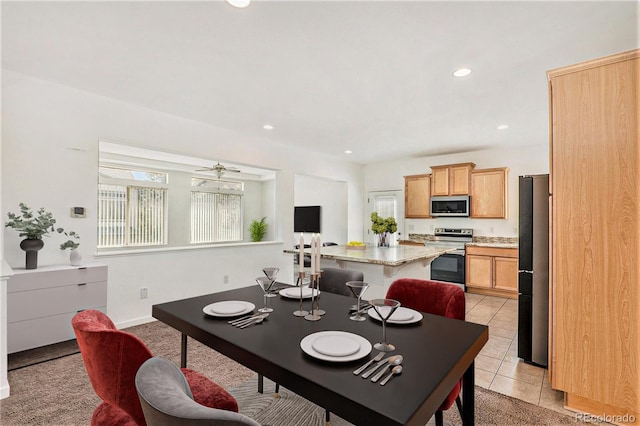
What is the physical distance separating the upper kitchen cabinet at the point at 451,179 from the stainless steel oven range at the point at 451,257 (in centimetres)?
72

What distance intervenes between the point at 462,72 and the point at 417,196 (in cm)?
363

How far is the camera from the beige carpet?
189cm

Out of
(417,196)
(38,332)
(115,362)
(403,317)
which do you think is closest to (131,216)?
(38,332)

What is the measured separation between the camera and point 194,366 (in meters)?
2.55

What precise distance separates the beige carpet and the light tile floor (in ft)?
0.39

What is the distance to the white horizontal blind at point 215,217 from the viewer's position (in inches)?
297

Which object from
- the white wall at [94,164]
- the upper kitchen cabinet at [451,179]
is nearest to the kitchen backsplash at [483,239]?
the upper kitchen cabinet at [451,179]

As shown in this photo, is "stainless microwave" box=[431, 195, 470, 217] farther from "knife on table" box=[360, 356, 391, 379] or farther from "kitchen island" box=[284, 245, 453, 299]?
"knife on table" box=[360, 356, 391, 379]

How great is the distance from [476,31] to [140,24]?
7.21ft

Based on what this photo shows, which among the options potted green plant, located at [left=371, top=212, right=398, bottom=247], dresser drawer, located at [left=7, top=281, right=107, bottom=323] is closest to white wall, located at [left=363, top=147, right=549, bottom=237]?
potted green plant, located at [left=371, top=212, right=398, bottom=247]

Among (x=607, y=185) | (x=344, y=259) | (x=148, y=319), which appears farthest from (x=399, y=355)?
(x=148, y=319)

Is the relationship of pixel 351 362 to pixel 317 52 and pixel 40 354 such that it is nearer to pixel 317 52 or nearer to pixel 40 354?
pixel 317 52

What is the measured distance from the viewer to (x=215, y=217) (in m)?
7.92

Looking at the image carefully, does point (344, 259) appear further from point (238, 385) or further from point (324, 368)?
point (324, 368)
